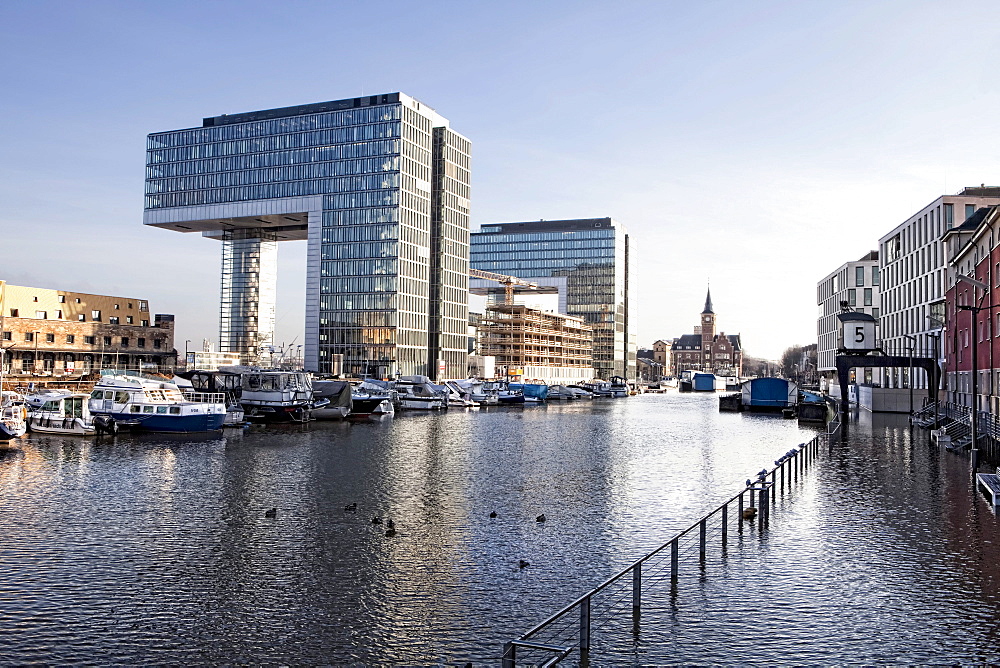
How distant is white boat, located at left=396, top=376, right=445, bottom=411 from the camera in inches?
3935

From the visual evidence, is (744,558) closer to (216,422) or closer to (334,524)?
(334,524)

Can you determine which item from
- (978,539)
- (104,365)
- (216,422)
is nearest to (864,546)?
(978,539)

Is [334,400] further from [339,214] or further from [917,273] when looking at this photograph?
[339,214]

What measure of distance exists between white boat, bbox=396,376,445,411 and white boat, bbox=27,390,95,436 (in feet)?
143

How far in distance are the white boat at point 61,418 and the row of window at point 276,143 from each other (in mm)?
104169

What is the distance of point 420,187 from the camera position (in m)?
162

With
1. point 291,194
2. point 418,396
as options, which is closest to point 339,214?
point 291,194

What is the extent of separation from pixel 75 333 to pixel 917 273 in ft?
359

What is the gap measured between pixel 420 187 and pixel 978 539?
145 m

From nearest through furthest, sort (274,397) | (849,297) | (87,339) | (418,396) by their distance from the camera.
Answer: (274,397) → (418,396) → (87,339) → (849,297)

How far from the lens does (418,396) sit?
10150 cm

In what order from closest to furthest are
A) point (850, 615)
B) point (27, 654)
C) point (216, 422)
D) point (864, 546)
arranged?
point (27, 654)
point (850, 615)
point (864, 546)
point (216, 422)

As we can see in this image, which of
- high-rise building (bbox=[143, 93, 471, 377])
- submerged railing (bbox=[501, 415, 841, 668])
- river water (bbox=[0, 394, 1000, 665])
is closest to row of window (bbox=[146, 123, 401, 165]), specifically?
high-rise building (bbox=[143, 93, 471, 377])

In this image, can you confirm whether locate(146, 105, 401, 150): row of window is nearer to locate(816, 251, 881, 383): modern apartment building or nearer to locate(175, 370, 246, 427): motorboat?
locate(175, 370, 246, 427): motorboat
